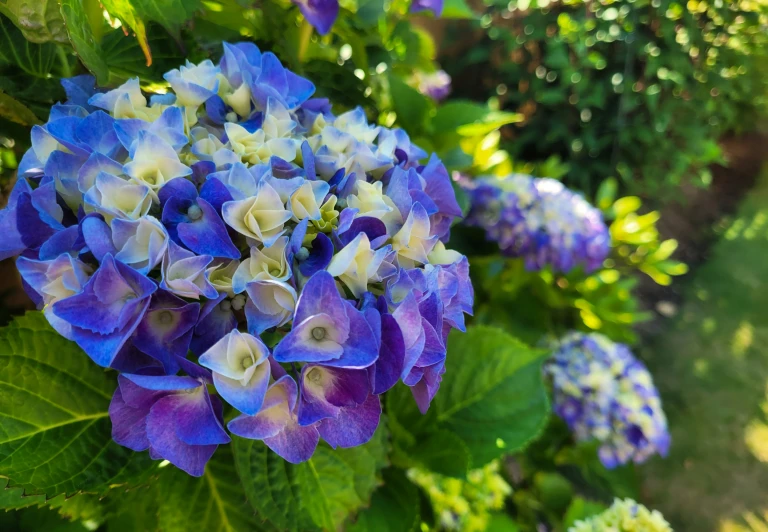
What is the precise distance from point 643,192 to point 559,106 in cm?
55

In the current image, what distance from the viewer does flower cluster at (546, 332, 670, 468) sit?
102cm

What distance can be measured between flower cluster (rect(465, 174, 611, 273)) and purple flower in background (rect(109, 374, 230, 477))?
0.84 meters

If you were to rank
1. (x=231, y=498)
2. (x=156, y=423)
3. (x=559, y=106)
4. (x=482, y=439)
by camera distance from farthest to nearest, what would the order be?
(x=559, y=106), (x=482, y=439), (x=231, y=498), (x=156, y=423)

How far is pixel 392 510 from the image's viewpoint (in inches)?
22.3

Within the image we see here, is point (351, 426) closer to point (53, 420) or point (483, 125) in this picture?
point (53, 420)

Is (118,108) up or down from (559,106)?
up

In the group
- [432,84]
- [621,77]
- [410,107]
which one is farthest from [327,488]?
[621,77]

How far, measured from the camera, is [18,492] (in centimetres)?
40

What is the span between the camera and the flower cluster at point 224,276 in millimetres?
298

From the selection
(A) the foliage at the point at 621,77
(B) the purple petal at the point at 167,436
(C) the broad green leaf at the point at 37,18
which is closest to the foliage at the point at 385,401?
(C) the broad green leaf at the point at 37,18

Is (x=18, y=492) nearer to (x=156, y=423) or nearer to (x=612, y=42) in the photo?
(x=156, y=423)

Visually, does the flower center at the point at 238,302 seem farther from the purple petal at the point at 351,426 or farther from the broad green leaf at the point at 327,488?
the broad green leaf at the point at 327,488

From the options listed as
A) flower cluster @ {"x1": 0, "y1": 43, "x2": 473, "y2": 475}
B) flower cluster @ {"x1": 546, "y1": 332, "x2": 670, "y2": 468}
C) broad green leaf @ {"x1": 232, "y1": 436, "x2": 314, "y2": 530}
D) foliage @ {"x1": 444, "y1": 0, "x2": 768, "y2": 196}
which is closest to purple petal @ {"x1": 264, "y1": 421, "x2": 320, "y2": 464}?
flower cluster @ {"x1": 0, "y1": 43, "x2": 473, "y2": 475}

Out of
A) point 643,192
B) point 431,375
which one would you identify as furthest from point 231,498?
point 643,192
